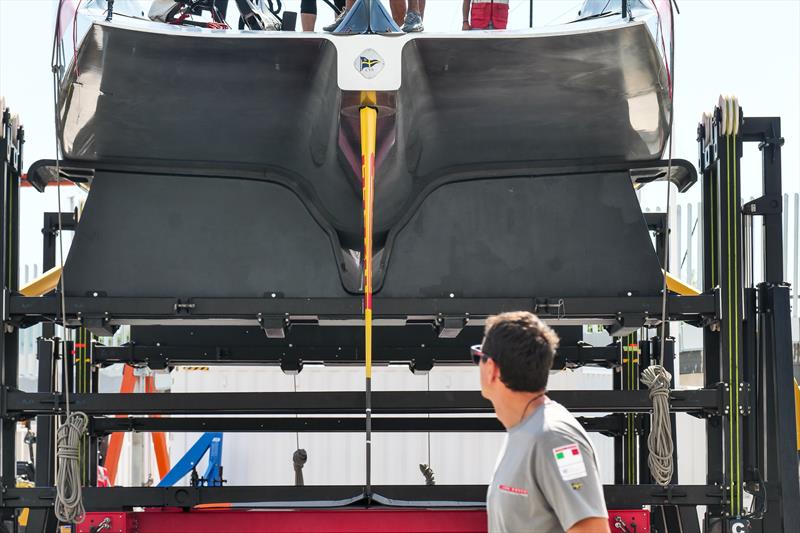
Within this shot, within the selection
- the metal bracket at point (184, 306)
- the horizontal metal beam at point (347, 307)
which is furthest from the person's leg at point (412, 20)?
the metal bracket at point (184, 306)

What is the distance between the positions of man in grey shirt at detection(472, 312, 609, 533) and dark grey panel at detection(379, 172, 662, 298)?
2.39 m

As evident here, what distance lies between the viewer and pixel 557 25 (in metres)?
4.70

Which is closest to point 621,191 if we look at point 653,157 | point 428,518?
point 653,157

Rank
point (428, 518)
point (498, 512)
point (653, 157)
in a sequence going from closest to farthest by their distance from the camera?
point (498, 512)
point (428, 518)
point (653, 157)

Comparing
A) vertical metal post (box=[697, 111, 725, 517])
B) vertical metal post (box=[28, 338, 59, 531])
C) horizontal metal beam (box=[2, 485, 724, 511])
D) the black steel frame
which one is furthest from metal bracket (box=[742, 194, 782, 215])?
vertical metal post (box=[28, 338, 59, 531])

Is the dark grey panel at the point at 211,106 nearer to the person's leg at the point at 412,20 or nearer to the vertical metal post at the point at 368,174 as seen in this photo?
the vertical metal post at the point at 368,174

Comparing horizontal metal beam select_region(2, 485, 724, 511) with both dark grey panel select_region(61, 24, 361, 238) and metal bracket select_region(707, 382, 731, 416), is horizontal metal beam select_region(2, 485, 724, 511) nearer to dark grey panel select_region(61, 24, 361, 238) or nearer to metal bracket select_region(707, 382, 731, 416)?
metal bracket select_region(707, 382, 731, 416)

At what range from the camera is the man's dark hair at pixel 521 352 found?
A: 8.93ft

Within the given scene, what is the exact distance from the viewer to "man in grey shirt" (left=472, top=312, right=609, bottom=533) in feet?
8.48

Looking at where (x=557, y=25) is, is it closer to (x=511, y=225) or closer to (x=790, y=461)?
(x=511, y=225)

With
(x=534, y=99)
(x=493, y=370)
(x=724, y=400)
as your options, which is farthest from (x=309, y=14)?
(x=493, y=370)

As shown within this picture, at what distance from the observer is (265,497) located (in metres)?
5.04

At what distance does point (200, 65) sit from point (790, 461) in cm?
320

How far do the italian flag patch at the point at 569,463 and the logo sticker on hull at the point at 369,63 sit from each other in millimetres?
2401
